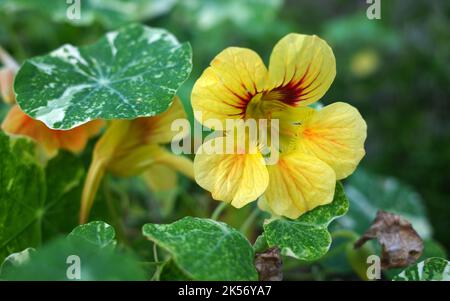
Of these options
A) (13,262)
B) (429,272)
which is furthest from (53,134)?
(429,272)

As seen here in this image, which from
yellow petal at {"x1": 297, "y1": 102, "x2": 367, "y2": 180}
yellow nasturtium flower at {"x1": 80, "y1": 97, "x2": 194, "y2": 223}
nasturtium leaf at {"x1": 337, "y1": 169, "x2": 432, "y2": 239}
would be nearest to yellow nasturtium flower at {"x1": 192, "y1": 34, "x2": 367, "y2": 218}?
yellow petal at {"x1": 297, "y1": 102, "x2": 367, "y2": 180}

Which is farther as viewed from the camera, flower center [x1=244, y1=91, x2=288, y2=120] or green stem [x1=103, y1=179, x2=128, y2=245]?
green stem [x1=103, y1=179, x2=128, y2=245]

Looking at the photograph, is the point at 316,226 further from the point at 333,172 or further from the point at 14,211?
the point at 14,211

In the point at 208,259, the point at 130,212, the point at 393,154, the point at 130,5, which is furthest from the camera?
the point at 393,154

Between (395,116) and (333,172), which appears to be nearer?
(333,172)

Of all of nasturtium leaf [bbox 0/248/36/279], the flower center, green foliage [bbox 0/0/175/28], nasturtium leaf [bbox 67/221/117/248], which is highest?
green foliage [bbox 0/0/175/28]

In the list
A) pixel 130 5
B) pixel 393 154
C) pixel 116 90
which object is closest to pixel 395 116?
pixel 393 154

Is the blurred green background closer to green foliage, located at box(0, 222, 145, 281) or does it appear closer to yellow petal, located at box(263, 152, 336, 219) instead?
yellow petal, located at box(263, 152, 336, 219)
